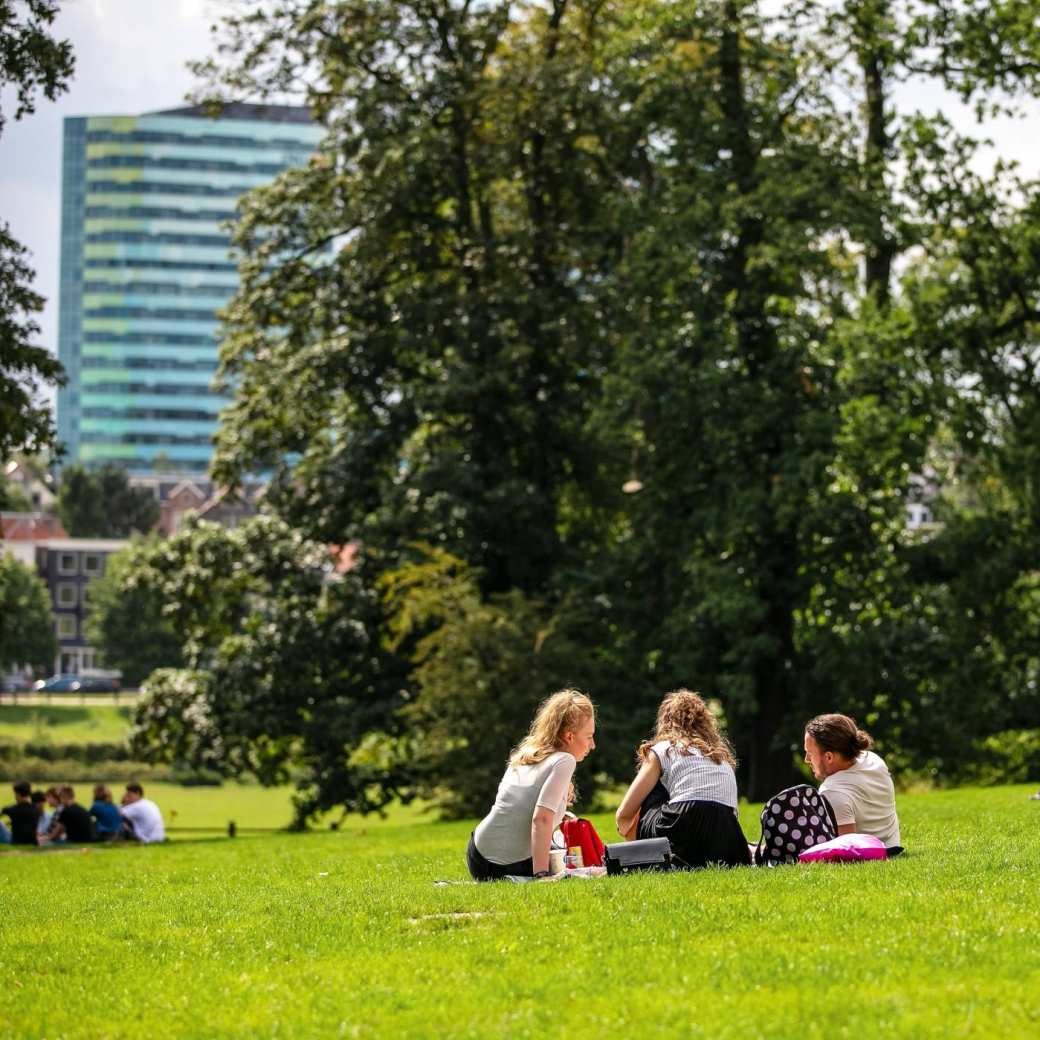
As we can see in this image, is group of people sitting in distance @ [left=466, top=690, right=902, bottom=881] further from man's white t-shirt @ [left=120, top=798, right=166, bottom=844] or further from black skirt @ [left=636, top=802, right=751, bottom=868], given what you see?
man's white t-shirt @ [left=120, top=798, right=166, bottom=844]

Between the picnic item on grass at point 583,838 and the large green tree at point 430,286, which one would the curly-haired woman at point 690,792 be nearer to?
the picnic item on grass at point 583,838

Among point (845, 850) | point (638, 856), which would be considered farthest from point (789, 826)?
point (638, 856)

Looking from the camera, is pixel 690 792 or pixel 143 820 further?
pixel 143 820

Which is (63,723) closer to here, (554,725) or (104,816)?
(104,816)

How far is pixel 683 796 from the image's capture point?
1243 cm

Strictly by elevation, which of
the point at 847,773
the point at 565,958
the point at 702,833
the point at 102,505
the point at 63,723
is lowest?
the point at 63,723

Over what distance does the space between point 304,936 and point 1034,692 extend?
25613 millimetres

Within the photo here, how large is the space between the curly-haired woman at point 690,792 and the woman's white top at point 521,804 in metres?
0.68

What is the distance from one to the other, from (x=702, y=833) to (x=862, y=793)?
129cm

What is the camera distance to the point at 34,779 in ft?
238

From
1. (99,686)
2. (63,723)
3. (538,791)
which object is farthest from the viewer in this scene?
(99,686)

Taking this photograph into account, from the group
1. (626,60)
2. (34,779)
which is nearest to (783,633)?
(626,60)

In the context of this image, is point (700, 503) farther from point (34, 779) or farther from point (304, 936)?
point (34, 779)

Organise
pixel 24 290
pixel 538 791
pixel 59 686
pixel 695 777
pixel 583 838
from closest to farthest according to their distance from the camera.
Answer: pixel 538 791
pixel 695 777
pixel 583 838
pixel 24 290
pixel 59 686
